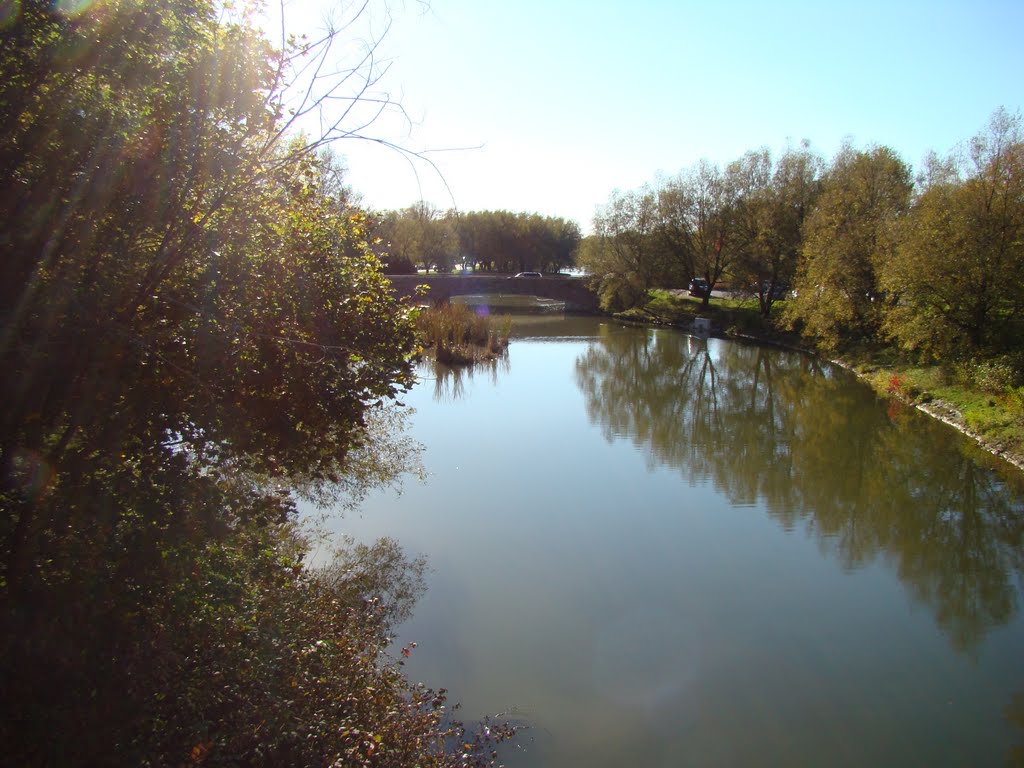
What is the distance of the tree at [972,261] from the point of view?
57.4 ft

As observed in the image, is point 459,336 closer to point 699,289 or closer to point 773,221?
point 773,221

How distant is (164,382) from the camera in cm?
442

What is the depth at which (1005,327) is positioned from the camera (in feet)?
58.1

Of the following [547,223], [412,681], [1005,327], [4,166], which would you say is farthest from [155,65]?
[547,223]

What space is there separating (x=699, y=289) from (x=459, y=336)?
20.4 meters

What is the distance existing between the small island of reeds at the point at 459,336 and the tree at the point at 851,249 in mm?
11482

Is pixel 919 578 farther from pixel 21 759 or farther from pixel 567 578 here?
pixel 21 759

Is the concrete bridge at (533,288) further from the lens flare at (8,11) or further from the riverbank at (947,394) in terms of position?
the lens flare at (8,11)

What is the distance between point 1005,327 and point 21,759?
20544mm

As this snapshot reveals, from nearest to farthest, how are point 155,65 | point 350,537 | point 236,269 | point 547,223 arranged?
point 155,65
point 236,269
point 350,537
point 547,223

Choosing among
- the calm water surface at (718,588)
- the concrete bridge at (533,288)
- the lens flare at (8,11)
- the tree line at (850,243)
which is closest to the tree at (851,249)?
the tree line at (850,243)

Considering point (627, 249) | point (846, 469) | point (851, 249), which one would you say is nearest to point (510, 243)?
point (627, 249)

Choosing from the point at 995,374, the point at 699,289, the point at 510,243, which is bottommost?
the point at 995,374

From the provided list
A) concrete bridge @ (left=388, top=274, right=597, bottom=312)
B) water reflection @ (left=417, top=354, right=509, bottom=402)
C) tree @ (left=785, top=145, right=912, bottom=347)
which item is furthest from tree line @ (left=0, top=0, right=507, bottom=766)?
concrete bridge @ (left=388, top=274, right=597, bottom=312)
